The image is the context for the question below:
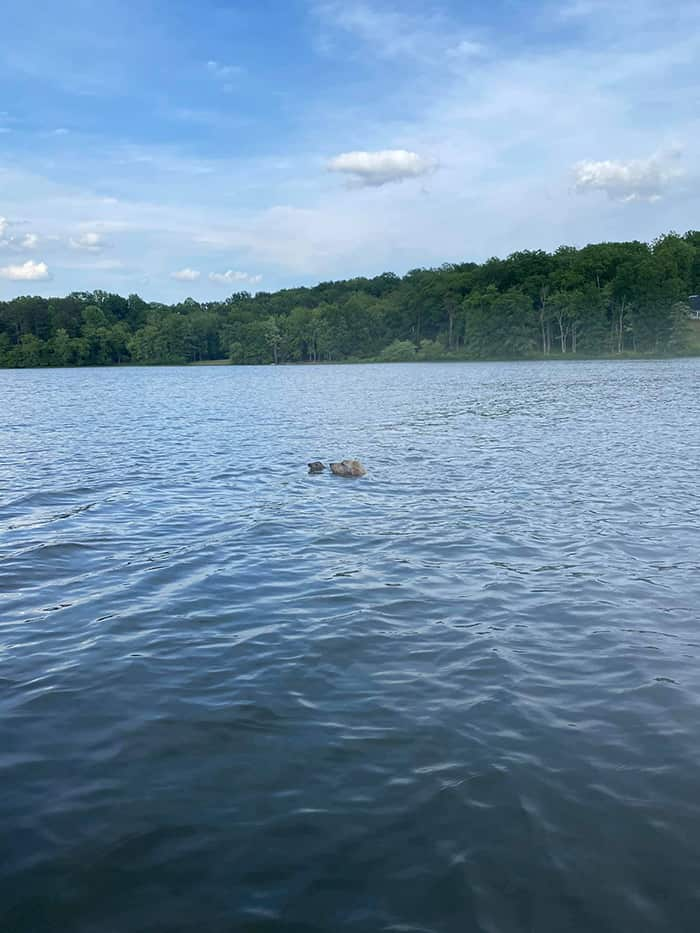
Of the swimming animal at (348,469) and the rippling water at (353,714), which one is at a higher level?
the swimming animal at (348,469)

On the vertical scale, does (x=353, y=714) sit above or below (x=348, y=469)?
below

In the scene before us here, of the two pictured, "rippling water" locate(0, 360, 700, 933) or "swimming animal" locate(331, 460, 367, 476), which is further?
"swimming animal" locate(331, 460, 367, 476)

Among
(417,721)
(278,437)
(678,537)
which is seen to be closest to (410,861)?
(417,721)

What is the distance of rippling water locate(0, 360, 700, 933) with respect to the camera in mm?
5121

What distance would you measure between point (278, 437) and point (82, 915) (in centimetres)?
3107

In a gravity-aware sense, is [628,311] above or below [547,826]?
above

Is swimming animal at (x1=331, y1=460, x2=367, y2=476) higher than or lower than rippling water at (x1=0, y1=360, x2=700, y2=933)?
higher

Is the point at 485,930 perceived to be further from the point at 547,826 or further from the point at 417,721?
the point at 417,721

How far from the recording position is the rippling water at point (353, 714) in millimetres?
5121

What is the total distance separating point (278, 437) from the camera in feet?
117

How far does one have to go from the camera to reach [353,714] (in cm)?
764

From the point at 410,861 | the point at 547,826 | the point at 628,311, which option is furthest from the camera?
the point at 628,311

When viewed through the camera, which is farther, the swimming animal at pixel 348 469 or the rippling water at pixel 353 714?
the swimming animal at pixel 348 469

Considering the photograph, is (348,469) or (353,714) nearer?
(353,714)
